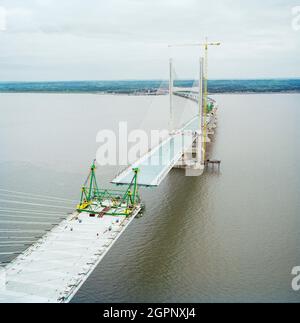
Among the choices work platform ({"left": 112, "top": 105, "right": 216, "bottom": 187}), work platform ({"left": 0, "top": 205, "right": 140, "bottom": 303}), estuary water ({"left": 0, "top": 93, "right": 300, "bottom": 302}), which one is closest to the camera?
work platform ({"left": 0, "top": 205, "right": 140, "bottom": 303})

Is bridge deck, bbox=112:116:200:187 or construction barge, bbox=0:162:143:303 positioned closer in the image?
construction barge, bbox=0:162:143:303

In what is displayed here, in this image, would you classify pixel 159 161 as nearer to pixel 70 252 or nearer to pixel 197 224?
pixel 197 224

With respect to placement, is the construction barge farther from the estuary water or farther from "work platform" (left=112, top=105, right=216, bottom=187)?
"work platform" (left=112, top=105, right=216, bottom=187)

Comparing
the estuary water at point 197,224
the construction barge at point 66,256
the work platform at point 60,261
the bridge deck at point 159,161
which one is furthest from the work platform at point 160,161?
the work platform at point 60,261

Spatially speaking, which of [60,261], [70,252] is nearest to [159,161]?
[70,252]

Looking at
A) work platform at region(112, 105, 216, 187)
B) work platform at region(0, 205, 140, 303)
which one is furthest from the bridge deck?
work platform at region(0, 205, 140, 303)

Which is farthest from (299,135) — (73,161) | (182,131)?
(73,161)
